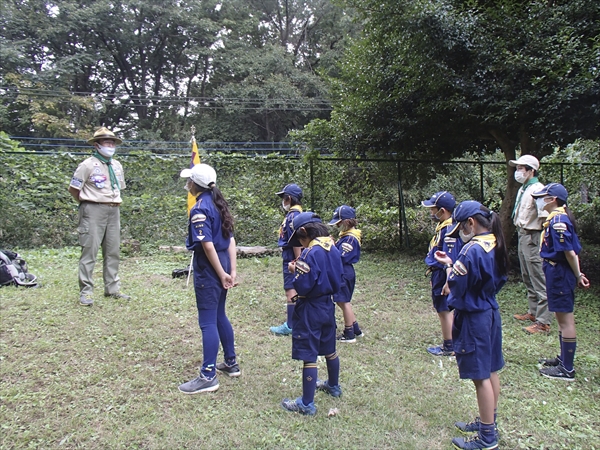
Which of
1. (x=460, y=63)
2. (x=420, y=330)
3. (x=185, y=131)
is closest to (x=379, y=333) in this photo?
(x=420, y=330)

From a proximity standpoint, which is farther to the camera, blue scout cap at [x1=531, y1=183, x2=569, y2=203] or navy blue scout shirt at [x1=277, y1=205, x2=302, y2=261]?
navy blue scout shirt at [x1=277, y1=205, x2=302, y2=261]

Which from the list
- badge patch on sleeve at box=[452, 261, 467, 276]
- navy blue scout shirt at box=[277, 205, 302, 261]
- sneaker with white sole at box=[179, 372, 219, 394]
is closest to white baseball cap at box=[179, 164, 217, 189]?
navy blue scout shirt at box=[277, 205, 302, 261]

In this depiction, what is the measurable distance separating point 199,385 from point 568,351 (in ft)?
10.4

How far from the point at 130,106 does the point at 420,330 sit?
24.4m

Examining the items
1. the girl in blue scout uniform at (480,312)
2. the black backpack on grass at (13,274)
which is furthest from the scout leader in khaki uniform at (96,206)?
the girl in blue scout uniform at (480,312)

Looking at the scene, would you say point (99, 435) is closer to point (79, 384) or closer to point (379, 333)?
point (79, 384)

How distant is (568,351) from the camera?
375 cm

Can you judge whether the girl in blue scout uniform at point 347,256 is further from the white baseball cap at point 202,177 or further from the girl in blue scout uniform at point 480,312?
the girl in blue scout uniform at point 480,312

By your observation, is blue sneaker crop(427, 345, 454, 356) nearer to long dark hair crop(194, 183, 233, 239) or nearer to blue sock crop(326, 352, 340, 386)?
blue sock crop(326, 352, 340, 386)

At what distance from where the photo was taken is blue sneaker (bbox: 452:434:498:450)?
2.61 m

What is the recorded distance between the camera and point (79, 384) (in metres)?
3.23

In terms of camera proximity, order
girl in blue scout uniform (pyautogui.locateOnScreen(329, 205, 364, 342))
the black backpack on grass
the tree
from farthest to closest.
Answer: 1. the tree
2. the black backpack on grass
3. girl in blue scout uniform (pyautogui.locateOnScreen(329, 205, 364, 342))

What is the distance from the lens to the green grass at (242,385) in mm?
2746

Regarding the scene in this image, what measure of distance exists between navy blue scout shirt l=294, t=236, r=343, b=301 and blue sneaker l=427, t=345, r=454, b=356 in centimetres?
178
